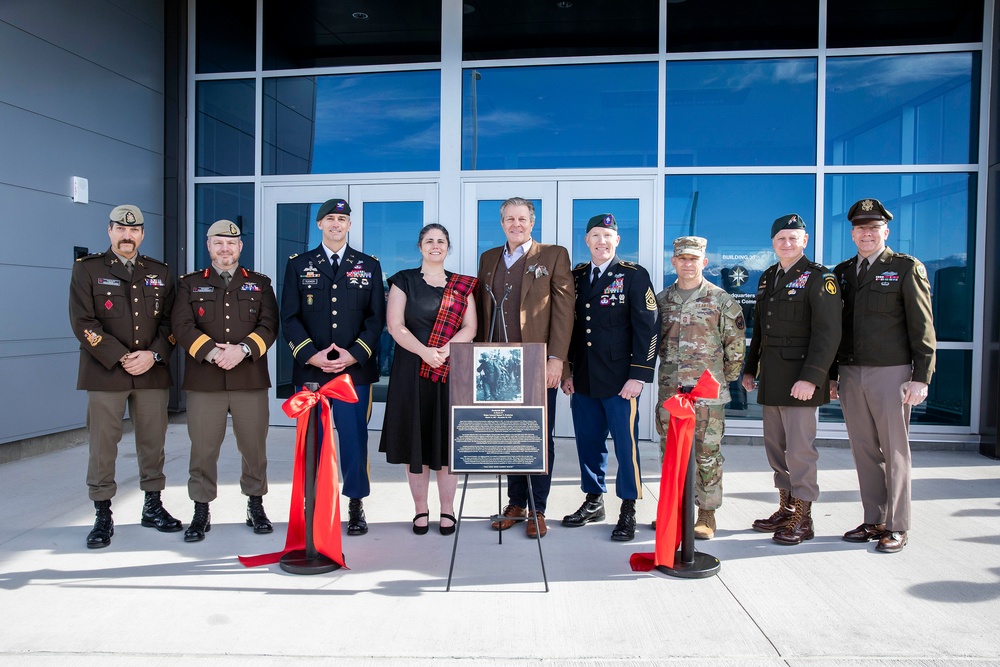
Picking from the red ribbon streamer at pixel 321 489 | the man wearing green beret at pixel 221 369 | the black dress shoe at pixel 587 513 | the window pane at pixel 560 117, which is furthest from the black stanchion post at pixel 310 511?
the window pane at pixel 560 117

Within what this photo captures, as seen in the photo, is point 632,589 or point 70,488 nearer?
point 632,589

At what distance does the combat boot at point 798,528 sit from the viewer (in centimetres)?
367

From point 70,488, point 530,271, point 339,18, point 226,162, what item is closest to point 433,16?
point 339,18

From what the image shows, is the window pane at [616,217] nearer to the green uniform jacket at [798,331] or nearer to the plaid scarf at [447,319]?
the green uniform jacket at [798,331]

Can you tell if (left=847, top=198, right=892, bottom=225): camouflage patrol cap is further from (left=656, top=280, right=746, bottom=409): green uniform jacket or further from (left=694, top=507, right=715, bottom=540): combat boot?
(left=694, top=507, right=715, bottom=540): combat boot

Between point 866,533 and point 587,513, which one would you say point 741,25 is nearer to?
point 866,533

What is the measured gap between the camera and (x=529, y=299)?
12.2ft

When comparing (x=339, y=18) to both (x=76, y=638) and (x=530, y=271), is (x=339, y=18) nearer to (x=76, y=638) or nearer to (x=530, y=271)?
(x=530, y=271)

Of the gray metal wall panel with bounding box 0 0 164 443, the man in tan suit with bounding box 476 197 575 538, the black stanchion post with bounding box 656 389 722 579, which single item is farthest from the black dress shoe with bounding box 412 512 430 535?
the gray metal wall panel with bounding box 0 0 164 443

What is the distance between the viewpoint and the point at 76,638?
102 inches

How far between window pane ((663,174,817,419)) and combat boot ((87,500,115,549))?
4.84 meters

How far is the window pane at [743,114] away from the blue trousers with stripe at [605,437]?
352 centimetres

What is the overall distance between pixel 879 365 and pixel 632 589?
184 centimetres

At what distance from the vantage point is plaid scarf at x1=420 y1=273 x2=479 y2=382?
3.68 meters
